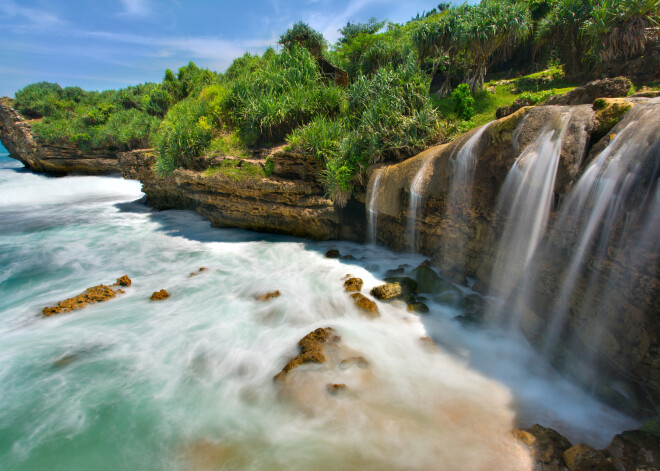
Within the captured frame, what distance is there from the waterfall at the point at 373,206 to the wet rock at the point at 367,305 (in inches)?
125

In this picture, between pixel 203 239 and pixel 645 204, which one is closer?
pixel 645 204

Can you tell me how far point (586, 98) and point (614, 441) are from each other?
6.27 meters

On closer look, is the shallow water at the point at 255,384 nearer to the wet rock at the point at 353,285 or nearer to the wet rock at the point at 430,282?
the wet rock at the point at 353,285

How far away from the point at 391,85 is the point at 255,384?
9851mm

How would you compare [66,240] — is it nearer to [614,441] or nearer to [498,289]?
[498,289]

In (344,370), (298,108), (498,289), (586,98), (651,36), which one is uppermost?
(651,36)

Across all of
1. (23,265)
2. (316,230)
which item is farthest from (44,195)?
(316,230)

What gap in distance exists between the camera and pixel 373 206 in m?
8.82

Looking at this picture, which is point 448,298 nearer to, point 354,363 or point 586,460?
point 354,363

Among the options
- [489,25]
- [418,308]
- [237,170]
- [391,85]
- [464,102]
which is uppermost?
[489,25]

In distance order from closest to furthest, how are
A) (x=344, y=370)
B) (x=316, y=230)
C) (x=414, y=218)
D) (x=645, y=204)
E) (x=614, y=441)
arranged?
(x=614, y=441)
(x=645, y=204)
(x=344, y=370)
(x=414, y=218)
(x=316, y=230)

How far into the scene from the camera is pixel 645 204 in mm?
3652

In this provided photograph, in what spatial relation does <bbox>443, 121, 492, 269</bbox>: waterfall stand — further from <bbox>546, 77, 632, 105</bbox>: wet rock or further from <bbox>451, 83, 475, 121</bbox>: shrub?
<bbox>451, 83, 475, 121</bbox>: shrub

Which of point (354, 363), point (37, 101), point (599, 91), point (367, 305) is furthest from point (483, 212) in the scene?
point (37, 101)
